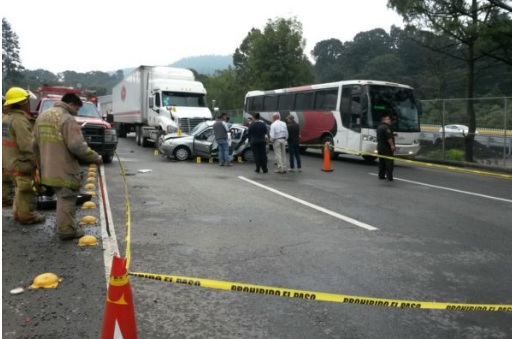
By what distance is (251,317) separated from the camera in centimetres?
402

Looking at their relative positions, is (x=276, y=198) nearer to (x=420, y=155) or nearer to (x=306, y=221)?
(x=306, y=221)

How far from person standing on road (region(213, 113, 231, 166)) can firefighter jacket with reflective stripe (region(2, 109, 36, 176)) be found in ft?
28.4

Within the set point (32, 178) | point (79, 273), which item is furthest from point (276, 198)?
point (79, 273)

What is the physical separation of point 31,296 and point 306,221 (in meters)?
4.34

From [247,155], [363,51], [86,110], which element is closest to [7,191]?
[86,110]

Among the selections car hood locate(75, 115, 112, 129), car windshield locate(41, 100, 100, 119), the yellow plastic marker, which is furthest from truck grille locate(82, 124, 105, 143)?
the yellow plastic marker

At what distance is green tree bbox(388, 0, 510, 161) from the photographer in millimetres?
16641

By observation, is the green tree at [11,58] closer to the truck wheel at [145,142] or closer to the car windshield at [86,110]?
the truck wheel at [145,142]

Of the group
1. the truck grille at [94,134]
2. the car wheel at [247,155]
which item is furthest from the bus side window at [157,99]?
the truck grille at [94,134]

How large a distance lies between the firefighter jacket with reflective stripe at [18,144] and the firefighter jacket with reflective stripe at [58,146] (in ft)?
3.12

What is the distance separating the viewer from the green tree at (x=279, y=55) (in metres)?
33.6

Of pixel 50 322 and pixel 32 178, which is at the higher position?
pixel 32 178

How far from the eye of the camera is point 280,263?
5.40m

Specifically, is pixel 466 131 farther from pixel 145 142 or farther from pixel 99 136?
pixel 145 142
